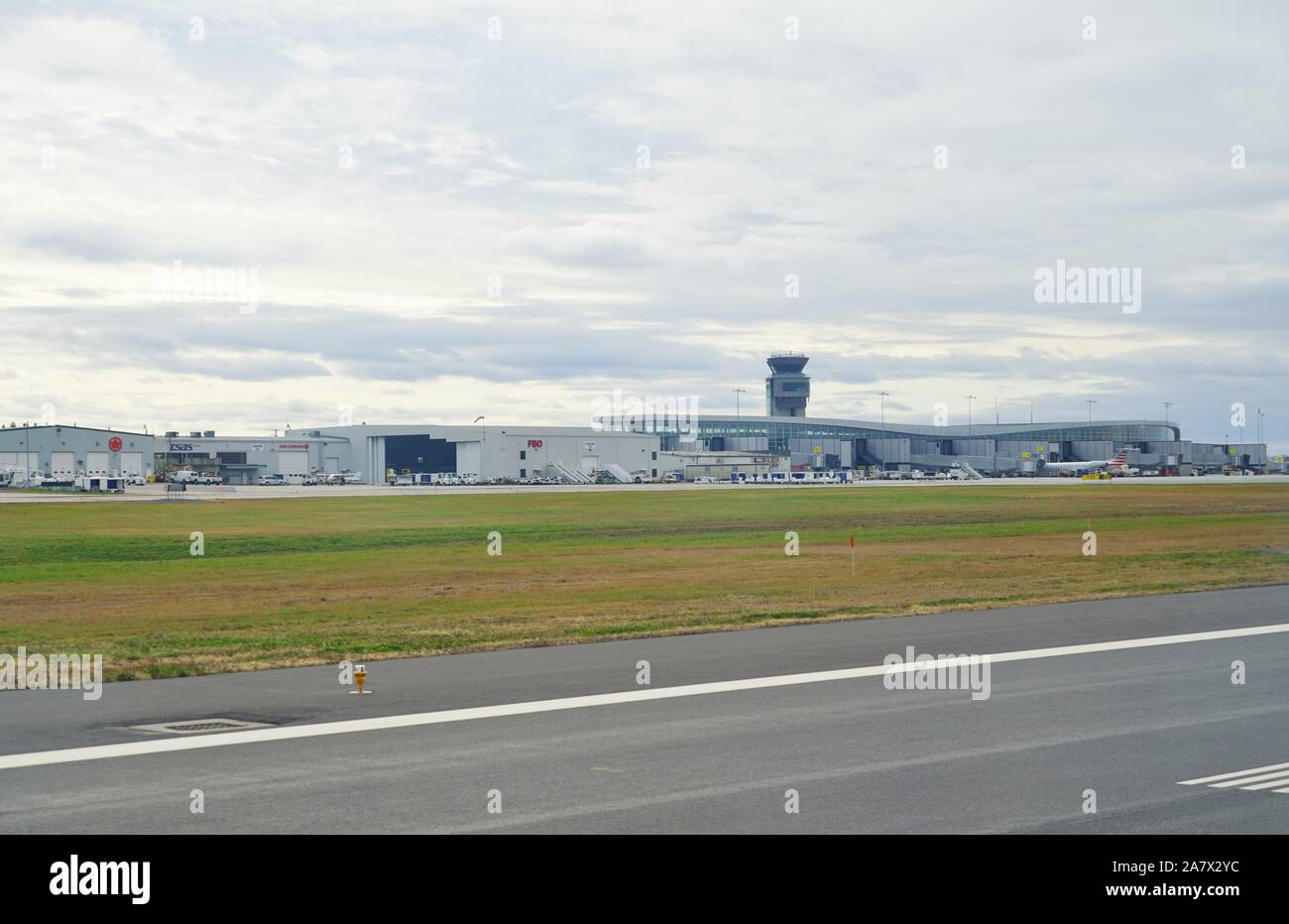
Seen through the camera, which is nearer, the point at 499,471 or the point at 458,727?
the point at 458,727

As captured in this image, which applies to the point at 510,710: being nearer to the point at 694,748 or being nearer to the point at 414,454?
the point at 694,748

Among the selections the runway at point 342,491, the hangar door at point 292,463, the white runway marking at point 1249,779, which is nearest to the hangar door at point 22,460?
the runway at point 342,491

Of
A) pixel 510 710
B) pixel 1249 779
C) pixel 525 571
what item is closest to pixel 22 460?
pixel 525 571

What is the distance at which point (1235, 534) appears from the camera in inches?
1919

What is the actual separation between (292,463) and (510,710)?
149623mm

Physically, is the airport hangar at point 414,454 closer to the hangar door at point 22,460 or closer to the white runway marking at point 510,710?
the hangar door at point 22,460

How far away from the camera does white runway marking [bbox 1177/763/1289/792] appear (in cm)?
1002

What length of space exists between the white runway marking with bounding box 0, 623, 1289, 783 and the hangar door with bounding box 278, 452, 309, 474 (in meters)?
146

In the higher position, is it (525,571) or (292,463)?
(292,463)

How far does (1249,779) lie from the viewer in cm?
1023

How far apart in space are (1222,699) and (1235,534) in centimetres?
3830
